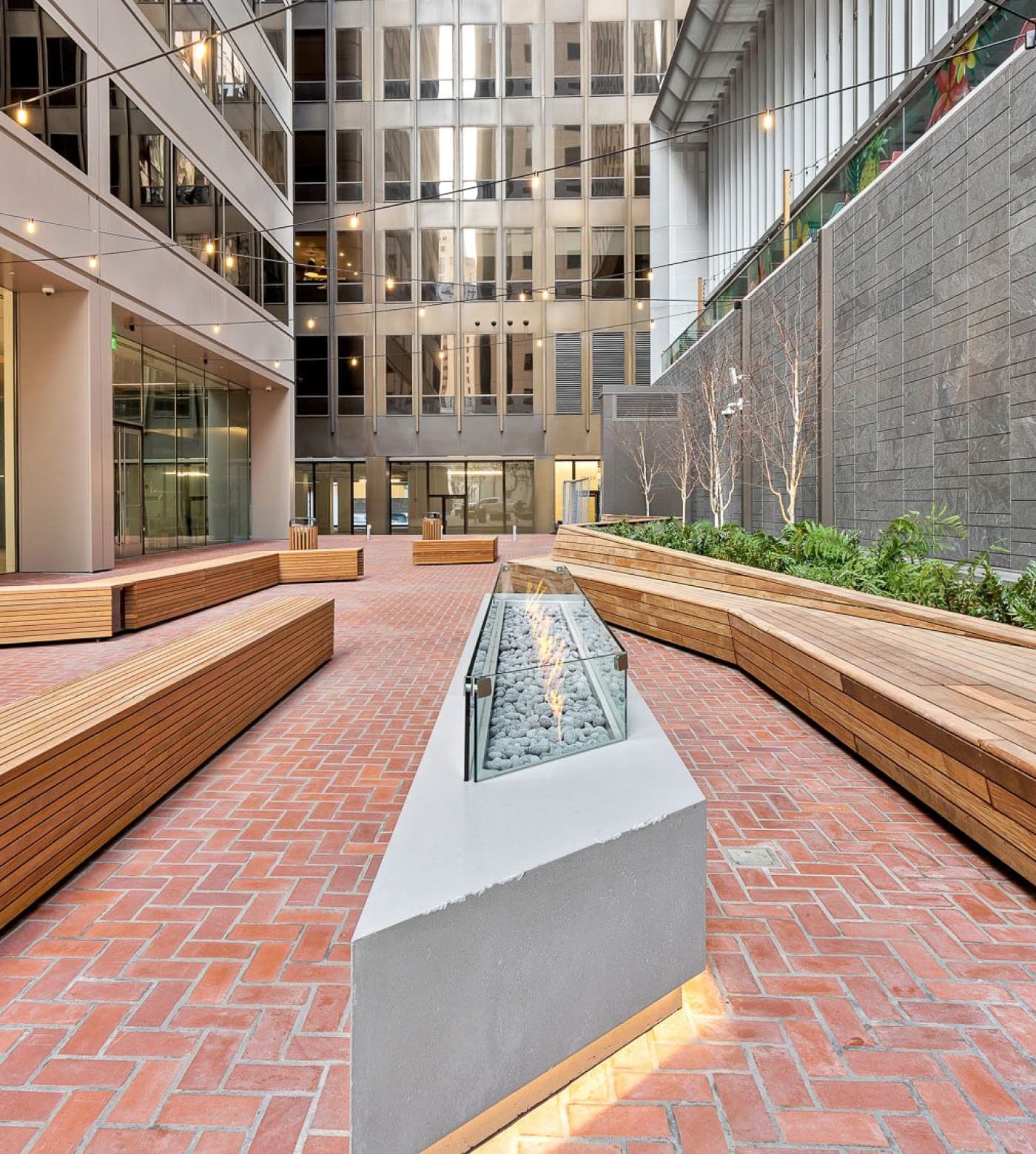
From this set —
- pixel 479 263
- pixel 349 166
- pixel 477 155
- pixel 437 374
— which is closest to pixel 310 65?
pixel 349 166

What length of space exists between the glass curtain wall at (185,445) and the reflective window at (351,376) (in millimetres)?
6357

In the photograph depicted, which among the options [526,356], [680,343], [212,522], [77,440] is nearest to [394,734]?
[77,440]

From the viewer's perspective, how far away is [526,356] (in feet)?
98.8

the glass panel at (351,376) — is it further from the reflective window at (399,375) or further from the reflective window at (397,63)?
the reflective window at (397,63)

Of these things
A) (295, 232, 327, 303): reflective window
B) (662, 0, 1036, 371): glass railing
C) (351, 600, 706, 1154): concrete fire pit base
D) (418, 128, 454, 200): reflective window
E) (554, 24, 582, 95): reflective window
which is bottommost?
(351, 600, 706, 1154): concrete fire pit base

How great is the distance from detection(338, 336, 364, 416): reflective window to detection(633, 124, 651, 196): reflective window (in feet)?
39.2

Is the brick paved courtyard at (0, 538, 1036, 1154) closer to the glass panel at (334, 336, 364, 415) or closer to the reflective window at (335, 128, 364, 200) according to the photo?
the glass panel at (334, 336, 364, 415)

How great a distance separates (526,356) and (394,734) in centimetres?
2671

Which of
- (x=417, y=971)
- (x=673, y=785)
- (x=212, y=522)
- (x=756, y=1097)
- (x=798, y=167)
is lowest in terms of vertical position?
(x=756, y=1097)

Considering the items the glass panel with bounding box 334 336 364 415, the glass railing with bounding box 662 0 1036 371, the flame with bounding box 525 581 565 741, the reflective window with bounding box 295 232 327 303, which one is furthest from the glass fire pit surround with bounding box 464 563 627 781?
the reflective window with bounding box 295 232 327 303

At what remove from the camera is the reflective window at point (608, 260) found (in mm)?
29859

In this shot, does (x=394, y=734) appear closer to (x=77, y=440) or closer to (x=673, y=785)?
(x=673, y=785)

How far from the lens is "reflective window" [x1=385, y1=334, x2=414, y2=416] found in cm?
3016

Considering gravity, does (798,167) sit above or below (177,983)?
above
